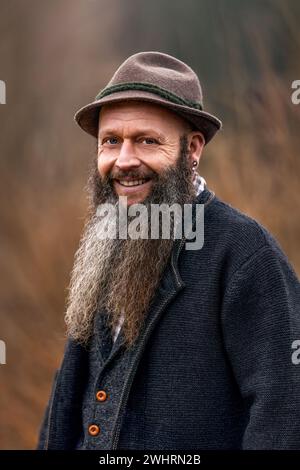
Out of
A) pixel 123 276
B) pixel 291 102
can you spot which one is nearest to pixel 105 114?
pixel 123 276

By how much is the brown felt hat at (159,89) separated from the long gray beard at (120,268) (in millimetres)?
111

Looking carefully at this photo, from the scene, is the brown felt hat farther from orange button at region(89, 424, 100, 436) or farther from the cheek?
orange button at region(89, 424, 100, 436)

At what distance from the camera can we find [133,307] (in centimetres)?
212

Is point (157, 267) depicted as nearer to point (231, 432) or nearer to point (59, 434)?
point (231, 432)

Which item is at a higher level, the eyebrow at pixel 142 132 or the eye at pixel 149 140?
the eyebrow at pixel 142 132

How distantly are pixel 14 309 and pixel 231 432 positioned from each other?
2888mm

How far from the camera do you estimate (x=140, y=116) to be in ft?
7.14

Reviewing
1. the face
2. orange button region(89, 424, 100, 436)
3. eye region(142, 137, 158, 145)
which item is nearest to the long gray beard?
the face

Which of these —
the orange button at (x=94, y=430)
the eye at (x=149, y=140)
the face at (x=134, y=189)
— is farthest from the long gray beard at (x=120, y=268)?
the orange button at (x=94, y=430)

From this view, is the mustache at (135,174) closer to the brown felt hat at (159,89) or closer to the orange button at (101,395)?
the brown felt hat at (159,89)

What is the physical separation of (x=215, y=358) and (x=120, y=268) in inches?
18.0

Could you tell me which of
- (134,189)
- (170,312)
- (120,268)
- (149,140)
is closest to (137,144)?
(149,140)

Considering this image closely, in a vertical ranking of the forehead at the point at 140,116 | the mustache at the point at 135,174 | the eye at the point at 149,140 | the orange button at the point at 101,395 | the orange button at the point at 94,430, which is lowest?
the orange button at the point at 94,430

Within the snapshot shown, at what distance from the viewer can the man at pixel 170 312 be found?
1.93 meters
